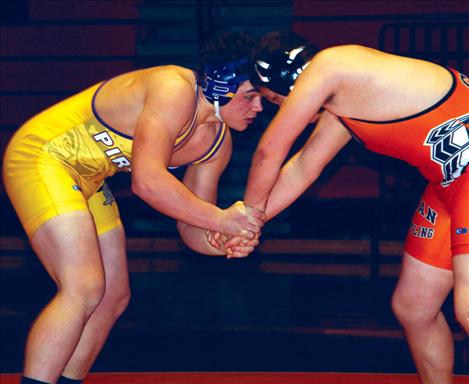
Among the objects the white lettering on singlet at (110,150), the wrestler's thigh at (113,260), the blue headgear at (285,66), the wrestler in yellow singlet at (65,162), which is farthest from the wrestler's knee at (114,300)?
the blue headgear at (285,66)

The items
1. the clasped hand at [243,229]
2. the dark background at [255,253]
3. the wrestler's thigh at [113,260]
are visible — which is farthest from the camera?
the dark background at [255,253]

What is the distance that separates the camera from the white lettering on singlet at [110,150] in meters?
3.34

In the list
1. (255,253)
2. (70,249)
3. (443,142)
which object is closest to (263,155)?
(443,142)

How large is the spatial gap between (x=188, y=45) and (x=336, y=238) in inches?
73.1

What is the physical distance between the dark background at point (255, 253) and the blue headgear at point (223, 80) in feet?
5.59

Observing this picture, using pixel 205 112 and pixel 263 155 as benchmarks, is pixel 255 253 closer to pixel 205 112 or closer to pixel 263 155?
pixel 205 112

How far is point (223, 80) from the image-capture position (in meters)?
3.29

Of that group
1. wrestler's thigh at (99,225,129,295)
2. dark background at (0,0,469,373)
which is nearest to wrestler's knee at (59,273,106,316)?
wrestler's thigh at (99,225,129,295)

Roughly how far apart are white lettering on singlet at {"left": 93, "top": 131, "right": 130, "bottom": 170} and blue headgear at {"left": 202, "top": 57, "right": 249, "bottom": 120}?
0.40 meters

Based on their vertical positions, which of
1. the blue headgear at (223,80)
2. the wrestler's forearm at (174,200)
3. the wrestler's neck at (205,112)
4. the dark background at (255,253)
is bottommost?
the dark background at (255,253)

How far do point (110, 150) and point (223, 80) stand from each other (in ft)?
1.66

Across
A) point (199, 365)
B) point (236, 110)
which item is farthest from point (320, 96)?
point (199, 365)

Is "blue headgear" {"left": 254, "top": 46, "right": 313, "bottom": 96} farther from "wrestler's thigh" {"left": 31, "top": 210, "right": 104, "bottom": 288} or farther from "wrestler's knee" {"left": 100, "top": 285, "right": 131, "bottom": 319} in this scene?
"wrestler's knee" {"left": 100, "top": 285, "right": 131, "bottom": 319}

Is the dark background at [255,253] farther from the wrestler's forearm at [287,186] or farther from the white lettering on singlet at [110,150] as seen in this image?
the white lettering on singlet at [110,150]
